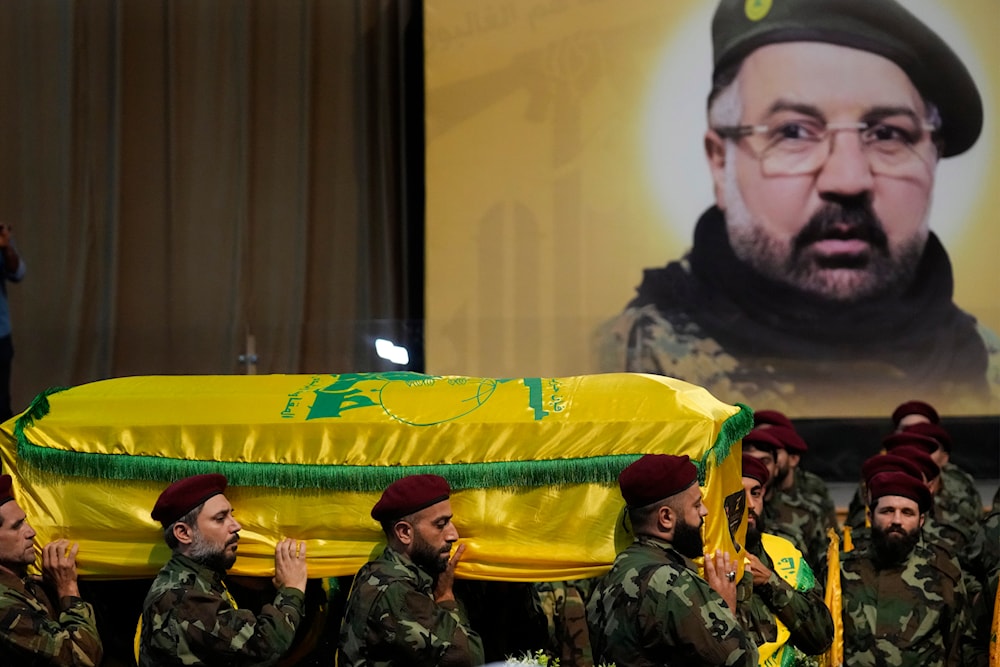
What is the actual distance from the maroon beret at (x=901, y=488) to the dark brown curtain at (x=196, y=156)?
3677mm

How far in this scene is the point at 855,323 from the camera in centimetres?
731

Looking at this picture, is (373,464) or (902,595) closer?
(373,464)

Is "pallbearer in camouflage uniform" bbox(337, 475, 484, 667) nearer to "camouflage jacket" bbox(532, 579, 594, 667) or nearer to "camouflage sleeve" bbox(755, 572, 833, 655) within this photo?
"camouflage jacket" bbox(532, 579, 594, 667)

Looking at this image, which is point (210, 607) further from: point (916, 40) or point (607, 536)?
point (916, 40)

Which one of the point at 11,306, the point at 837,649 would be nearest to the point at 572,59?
the point at 11,306

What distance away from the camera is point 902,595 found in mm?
4156

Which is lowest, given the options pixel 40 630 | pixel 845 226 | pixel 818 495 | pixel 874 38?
pixel 818 495

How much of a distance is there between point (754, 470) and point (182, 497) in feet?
5.97

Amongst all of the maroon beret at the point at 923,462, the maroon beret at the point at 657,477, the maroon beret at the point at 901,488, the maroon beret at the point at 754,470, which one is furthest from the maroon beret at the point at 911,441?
the maroon beret at the point at 657,477

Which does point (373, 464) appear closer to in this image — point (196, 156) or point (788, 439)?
point (788, 439)

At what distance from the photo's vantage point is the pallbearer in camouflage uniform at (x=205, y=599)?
325cm

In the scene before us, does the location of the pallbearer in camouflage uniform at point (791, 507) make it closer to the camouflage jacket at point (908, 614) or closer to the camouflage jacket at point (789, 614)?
the camouflage jacket at point (908, 614)

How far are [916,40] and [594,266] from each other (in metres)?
2.18

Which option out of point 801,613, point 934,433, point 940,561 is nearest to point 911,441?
point 934,433
